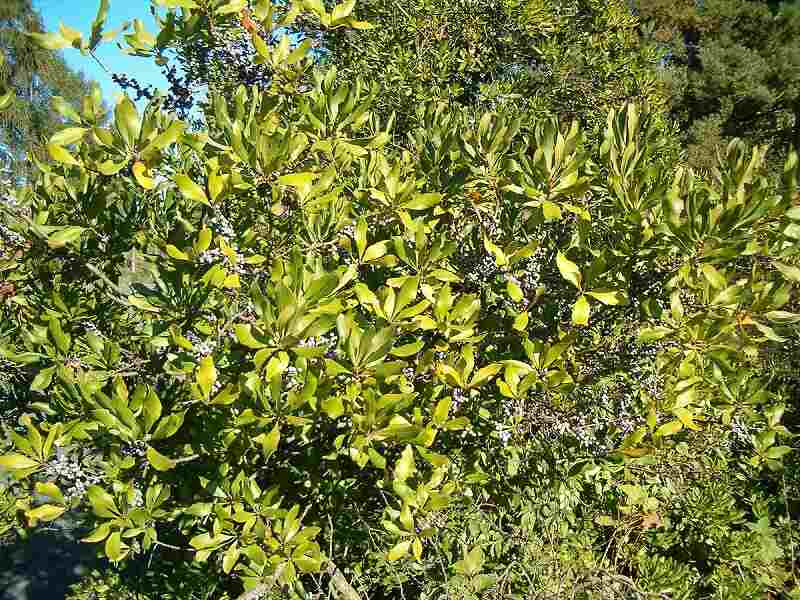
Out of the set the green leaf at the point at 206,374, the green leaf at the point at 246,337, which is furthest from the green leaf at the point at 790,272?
the green leaf at the point at 206,374

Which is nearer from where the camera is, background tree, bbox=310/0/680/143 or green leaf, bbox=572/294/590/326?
green leaf, bbox=572/294/590/326

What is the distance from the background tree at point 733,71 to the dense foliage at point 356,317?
29.0 ft

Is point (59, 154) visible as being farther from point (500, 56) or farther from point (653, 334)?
point (500, 56)

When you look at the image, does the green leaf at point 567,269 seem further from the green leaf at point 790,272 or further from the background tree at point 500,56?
the background tree at point 500,56

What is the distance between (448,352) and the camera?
1915 millimetres

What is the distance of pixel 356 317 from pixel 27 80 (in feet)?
62.2

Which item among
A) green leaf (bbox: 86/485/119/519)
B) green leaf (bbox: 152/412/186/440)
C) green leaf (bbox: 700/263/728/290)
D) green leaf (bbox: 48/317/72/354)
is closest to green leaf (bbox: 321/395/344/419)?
green leaf (bbox: 152/412/186/440)

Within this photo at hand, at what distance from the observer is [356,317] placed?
1740 mm

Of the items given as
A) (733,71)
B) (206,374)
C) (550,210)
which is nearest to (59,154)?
(206,374)

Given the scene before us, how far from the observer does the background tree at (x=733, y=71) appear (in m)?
10.4

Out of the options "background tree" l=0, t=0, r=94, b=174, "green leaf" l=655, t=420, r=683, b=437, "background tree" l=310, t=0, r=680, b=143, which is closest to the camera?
"green leaf" l=655, t=420, r=683, b=437

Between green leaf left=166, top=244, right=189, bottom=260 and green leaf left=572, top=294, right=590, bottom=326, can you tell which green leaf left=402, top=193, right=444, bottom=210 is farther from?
green leaf left=166, top=244, right=189, bottom=260

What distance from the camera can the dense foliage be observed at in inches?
62.1

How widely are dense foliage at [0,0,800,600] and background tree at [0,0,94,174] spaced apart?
1604 cm
